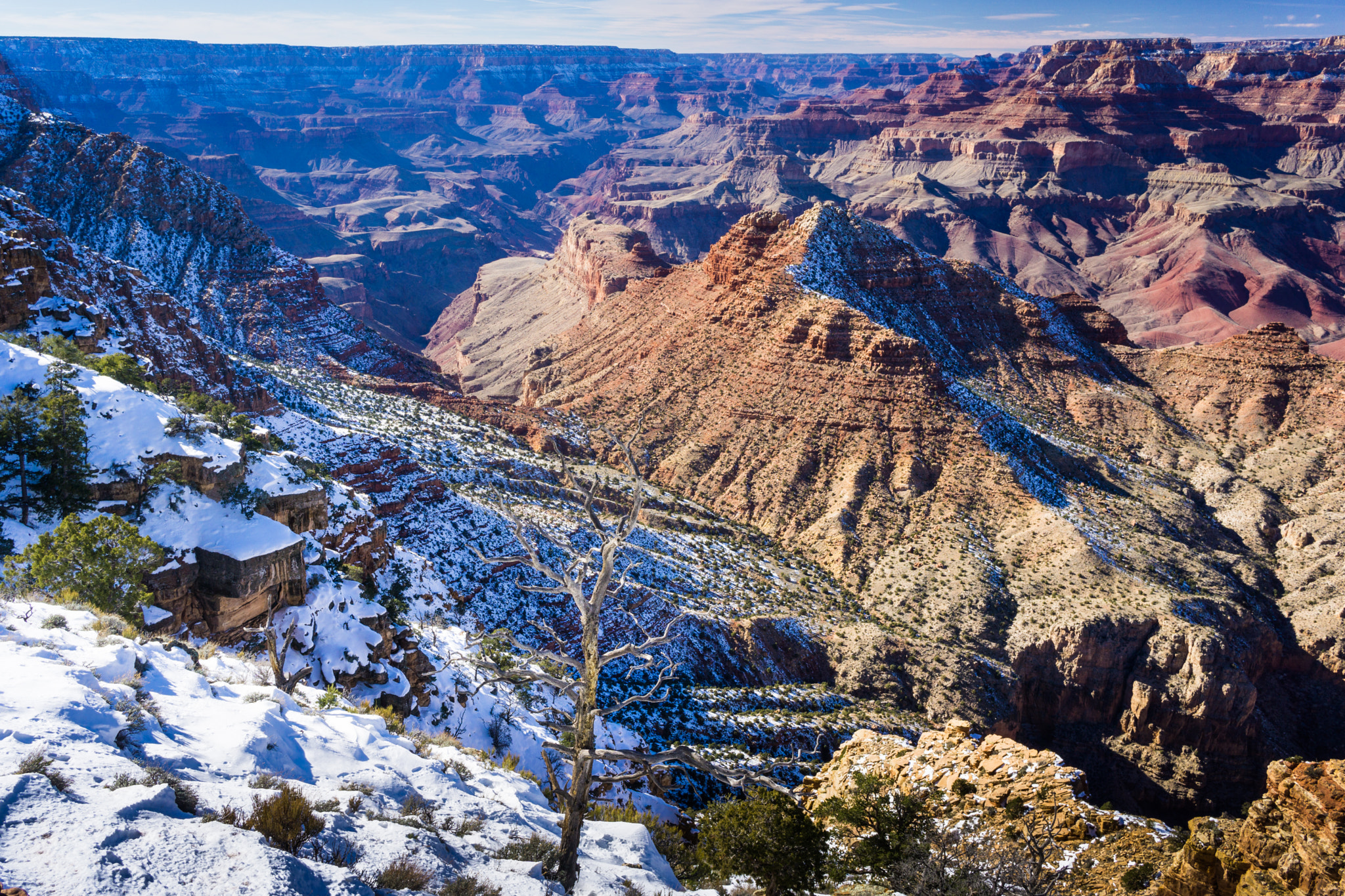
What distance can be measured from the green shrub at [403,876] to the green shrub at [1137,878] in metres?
15.3

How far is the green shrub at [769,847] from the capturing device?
18.7 metres

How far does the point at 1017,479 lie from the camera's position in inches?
2203

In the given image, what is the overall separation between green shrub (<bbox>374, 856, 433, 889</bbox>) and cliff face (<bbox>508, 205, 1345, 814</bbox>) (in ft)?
113

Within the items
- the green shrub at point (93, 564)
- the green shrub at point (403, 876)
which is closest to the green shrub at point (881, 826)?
the green shrub at point (403, 876)

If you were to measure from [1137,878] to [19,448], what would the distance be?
34378 millimetres

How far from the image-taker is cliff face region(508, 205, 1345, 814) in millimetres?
43594

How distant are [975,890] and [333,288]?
17695 cm

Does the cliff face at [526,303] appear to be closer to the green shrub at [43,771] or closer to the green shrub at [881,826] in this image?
the green shrub at [881,826]

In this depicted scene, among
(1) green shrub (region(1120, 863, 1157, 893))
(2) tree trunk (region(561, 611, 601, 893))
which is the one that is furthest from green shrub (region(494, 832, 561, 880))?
(1) green shrub (region(1120, 863, 1157, 893))

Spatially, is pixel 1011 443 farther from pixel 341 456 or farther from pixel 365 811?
pixel 365 811

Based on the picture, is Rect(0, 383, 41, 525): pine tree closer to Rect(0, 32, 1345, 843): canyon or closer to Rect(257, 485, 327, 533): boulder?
Rect(257, 485, 327, 533): boulder

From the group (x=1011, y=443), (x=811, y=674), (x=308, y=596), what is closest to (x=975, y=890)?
(x=308, y=596)

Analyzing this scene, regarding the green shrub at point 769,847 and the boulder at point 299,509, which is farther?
the boulder at point 299,509

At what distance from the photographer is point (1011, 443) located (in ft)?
194
